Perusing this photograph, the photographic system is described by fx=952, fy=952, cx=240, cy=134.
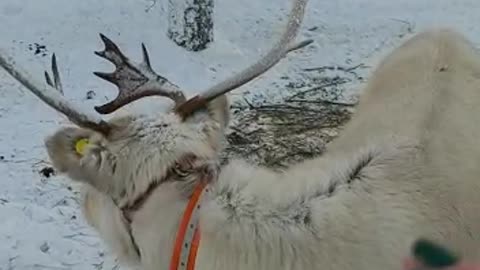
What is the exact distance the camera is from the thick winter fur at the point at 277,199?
11.0ft

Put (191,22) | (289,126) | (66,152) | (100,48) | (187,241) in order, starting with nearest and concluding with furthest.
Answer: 1. (187,241)
2. (66,152)
3. (289,126)
4. (100,48)
5. (191,22)

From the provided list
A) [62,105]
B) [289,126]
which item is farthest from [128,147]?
[289,126]

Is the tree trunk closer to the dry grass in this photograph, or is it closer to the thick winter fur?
the dry grass

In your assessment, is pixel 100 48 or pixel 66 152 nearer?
pixel 66 152

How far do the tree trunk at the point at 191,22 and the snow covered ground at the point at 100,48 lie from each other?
11 centimetres

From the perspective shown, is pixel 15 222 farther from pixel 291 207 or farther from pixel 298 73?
pixel 298 73

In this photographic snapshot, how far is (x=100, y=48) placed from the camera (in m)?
8.38

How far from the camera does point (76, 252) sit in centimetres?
545

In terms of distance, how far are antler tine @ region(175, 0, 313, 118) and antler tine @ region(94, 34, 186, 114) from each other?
66mm

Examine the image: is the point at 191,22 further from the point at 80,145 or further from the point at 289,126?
the point at 80,145

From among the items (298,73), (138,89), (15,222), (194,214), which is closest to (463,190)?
(194,214)

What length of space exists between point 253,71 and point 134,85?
0.47m

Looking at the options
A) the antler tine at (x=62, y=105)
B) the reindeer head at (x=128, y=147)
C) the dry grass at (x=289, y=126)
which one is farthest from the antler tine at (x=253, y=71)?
the dry grass at (x=289, y=126)

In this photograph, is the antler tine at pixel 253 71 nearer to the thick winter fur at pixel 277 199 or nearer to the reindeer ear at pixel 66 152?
the thick winter fur at pixel 277 199
